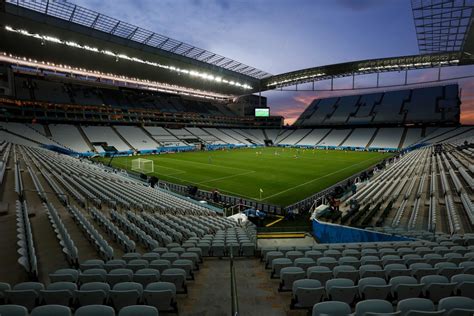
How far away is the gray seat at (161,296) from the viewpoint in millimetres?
4082

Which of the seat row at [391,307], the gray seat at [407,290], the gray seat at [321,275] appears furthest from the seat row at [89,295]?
the gray seat at [407,290]

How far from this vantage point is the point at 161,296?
4121mm

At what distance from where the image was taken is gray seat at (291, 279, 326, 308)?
4.24 metres

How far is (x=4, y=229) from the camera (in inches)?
321

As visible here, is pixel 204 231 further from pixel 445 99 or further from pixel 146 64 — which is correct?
pixel 445 99

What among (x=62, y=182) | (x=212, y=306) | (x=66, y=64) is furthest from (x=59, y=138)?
(x=212, y=306)

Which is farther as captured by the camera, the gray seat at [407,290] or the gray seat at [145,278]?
the gray seat at [145,278]

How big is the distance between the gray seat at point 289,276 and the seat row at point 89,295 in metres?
2.25

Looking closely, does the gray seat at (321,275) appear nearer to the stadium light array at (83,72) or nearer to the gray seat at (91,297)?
the gray seat at (91,297)

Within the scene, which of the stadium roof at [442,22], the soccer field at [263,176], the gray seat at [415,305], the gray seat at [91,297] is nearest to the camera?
the gray seat at [415,305]

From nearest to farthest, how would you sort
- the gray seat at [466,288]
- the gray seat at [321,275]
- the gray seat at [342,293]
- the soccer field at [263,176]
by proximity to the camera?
1. the gray seat at [466,288]
2. the gray seat at [342,293]
3. the gray seat at [321,275]
4. the soccer field at [263,176]

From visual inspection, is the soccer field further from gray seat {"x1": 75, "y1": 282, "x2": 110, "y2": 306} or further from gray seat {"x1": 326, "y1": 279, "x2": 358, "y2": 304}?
gray seat {"x1": 75, "y1": 282, "x2": 110, "y2": 306}

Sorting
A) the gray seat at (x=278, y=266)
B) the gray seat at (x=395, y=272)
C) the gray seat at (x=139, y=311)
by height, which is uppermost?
the gray seat at (x=139, y=311)

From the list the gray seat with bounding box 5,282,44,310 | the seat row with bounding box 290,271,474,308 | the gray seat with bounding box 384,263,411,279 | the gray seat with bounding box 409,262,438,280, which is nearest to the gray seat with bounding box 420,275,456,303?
the seat row with bounding box 290,271,474,308
